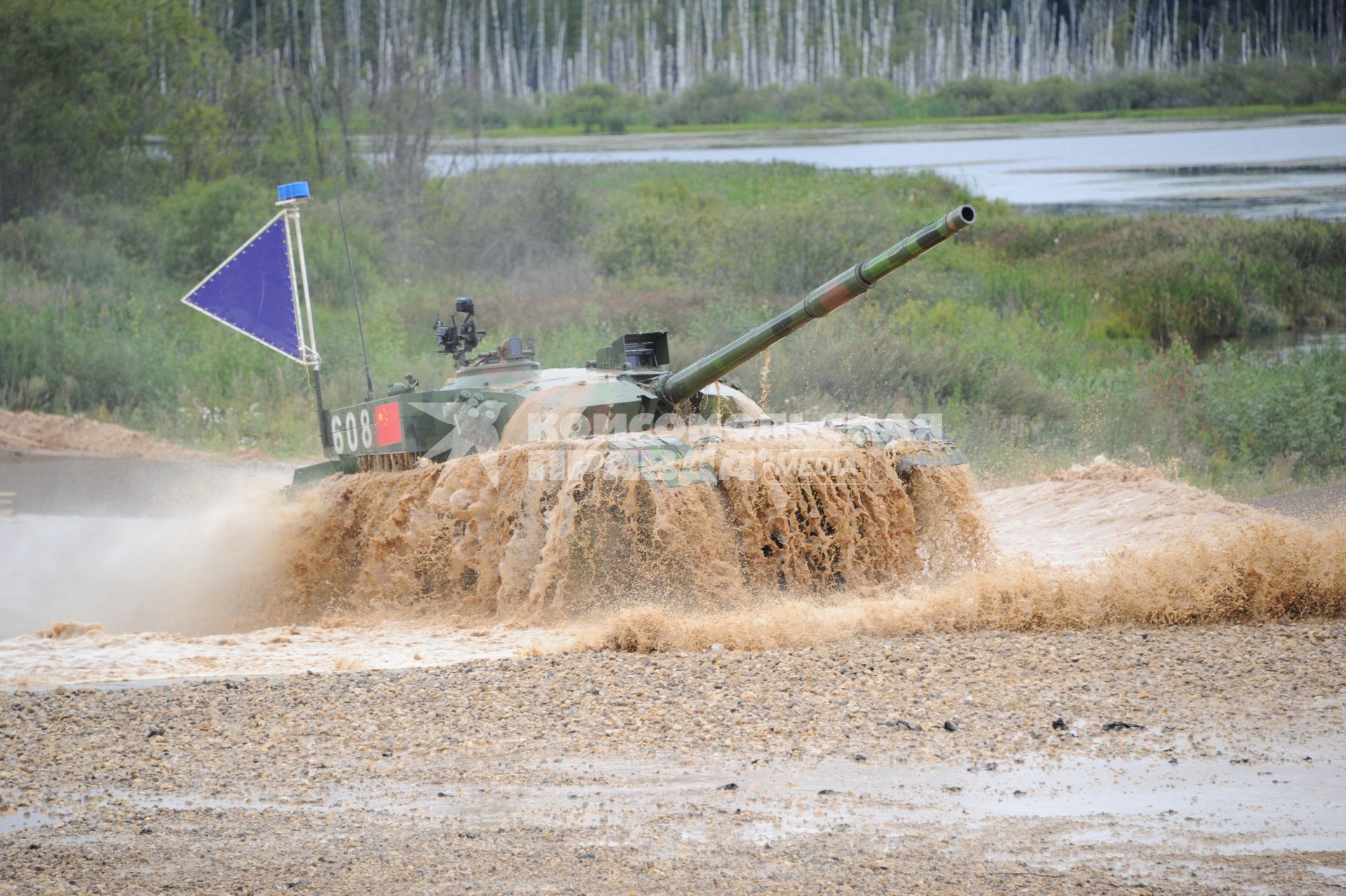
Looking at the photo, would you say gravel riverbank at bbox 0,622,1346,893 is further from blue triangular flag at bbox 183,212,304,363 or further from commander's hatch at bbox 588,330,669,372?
blue triangular flag at bbox 183,212,304,363

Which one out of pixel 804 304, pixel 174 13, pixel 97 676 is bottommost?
pixel 97 676

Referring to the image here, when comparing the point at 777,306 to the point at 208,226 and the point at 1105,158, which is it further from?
the point at 208,226

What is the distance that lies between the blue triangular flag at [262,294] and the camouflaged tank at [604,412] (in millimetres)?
854

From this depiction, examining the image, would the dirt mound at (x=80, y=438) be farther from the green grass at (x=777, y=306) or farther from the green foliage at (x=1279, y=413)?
the green foliage at (x=1279, y=413)

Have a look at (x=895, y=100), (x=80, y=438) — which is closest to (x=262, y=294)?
(x=80, y=438)

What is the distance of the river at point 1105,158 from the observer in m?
22.5

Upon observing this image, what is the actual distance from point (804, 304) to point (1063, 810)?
18.1 ft

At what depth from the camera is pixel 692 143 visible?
131ft

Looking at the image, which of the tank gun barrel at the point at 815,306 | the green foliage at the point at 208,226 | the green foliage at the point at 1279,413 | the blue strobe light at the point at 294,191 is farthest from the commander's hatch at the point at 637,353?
the green foliage at the point at 208,226

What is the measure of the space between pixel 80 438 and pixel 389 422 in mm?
10228

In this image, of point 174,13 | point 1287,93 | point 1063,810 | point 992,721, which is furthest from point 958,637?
point 174,13

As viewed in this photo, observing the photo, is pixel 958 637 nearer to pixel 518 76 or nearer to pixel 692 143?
pixel 692 143

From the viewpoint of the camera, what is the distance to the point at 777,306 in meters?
24.3

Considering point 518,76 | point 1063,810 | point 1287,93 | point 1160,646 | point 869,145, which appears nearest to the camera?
point 1063,810
